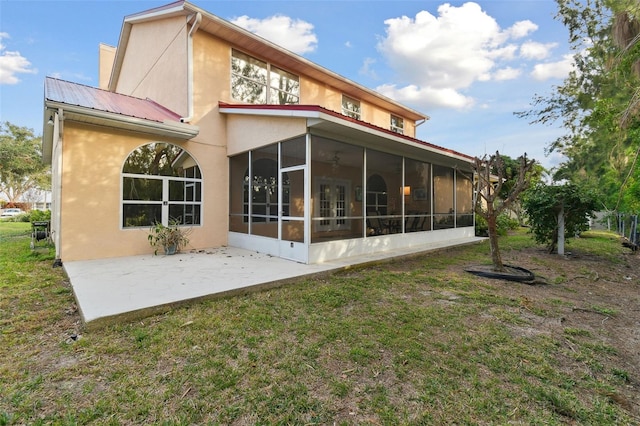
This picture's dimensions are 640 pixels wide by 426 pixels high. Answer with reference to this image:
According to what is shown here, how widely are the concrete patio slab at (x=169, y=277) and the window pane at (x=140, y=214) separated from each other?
0.95 meters

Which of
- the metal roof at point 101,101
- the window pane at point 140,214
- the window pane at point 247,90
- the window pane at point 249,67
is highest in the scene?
the window pane at point 249,67

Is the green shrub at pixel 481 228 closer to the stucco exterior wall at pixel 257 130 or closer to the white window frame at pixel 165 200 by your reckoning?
the stucco exterior wall at pixel 257 130

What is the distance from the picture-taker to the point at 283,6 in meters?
10.9

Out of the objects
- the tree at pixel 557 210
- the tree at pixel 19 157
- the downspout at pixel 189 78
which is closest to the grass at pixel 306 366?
the tree at pixel 557 210

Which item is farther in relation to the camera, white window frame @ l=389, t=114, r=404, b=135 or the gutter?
white window frame @ l=389, t=114, r=404, b=135

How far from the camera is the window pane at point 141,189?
6.99 meters

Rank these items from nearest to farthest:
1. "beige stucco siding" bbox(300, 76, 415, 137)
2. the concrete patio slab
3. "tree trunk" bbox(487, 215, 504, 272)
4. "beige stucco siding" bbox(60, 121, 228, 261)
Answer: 1. the concrete patio slab
2. "tree trunk" bbox(487, 215, 504, 272)
3. "beige stucco siding" bbox(60, 121, 228, 261)
4. "beige stucco siding" bbox(300, 76, 415, 137)

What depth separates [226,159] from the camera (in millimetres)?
8594

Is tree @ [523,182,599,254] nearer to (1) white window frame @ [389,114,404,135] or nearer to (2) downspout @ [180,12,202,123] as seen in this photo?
(1) white window frame @ [389,114,404,135]

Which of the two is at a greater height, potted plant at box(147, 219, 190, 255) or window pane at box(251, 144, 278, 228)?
window pane at box(251, 144, 278, 228)

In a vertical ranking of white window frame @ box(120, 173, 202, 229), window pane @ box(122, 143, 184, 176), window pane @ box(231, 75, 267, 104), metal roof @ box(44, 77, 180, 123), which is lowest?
white window frame @ box(120, 173, 202, 229)

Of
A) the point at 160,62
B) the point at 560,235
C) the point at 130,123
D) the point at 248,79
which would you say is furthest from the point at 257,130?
the point at 560,235

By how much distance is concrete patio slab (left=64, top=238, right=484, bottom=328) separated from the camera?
356 cm

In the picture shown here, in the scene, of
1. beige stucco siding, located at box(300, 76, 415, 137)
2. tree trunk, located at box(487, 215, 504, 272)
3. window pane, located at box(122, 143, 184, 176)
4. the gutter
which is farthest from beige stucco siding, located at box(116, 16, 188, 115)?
tree trunk, located at box(487, 215, 504, 272)
